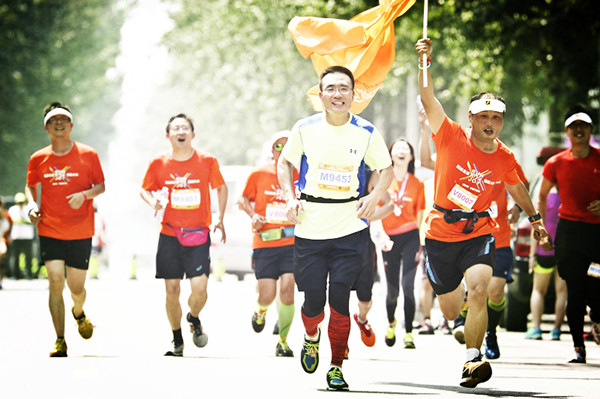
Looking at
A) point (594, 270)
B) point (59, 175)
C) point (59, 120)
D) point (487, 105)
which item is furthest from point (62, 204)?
point (594, 270)

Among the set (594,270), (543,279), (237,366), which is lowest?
(237,366)

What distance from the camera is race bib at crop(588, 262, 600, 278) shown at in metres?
11.9

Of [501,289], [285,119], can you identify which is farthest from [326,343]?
[285,119]

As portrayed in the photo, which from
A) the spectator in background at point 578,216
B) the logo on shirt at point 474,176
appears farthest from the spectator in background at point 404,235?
the logo on shirt at point 474,176

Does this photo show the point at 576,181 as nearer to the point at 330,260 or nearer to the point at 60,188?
the point at 330,260

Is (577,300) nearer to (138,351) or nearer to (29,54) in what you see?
(138,351)

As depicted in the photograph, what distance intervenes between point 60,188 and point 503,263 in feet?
13.7

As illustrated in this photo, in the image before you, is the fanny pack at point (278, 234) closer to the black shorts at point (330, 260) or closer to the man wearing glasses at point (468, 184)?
the man wearing glasses at point (468, 184)

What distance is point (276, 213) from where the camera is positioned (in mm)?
12742

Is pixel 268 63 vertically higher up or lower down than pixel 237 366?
higher up

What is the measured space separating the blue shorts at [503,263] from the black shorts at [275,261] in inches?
76.6

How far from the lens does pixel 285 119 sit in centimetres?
5038

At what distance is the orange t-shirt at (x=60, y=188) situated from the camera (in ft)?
38.4

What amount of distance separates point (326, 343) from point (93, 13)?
1720 inches
